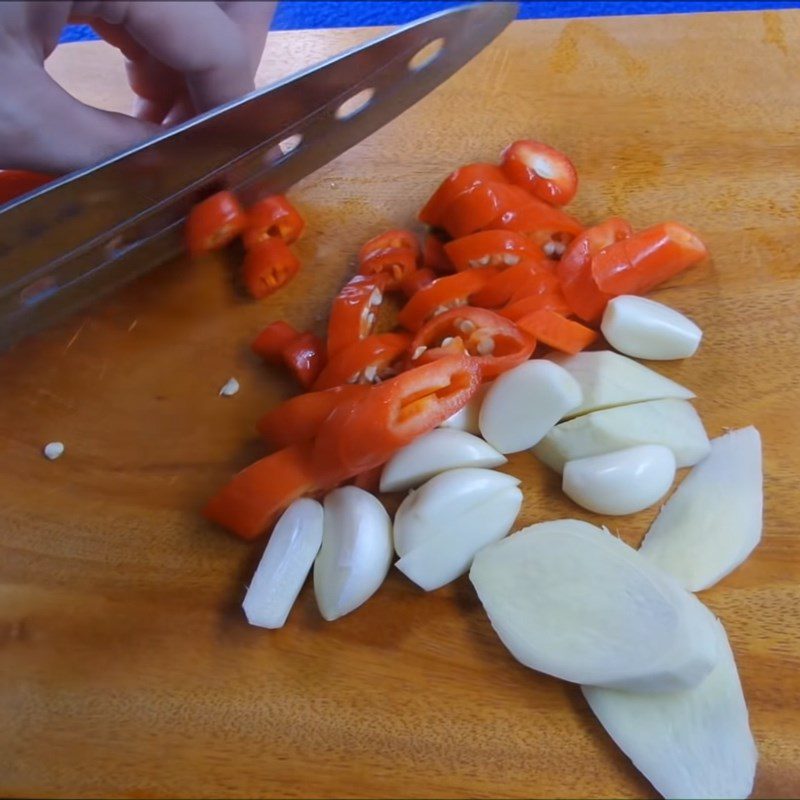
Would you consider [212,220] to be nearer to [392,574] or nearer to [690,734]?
[392,574]

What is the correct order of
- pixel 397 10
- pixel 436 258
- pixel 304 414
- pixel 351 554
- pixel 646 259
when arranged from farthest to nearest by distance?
pixel 397 10
pixel 436 258
pixel 646 259
pixel 304 414
pixel 351 554

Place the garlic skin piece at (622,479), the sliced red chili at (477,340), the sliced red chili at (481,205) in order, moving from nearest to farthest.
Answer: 1. the garlic skin piece at (622,479)
2. the sliced red chili at (477,340)
3. the sliced red chili at (481,205)

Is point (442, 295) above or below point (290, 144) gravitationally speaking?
below

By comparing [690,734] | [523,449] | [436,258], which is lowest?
[690,734]

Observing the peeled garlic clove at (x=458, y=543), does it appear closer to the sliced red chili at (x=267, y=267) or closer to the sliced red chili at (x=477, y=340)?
the sliced red chili at (x=477, y=340)

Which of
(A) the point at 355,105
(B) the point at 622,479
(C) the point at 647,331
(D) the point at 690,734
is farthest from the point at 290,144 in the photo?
(D) the point at 690,734

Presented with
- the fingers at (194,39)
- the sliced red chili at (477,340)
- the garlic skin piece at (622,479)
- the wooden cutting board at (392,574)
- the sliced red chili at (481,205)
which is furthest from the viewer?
the sliced red chili at (481,205)

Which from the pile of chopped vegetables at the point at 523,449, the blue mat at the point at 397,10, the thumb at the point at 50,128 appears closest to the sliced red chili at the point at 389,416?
the pile of chopped vegetables at the point at 523,449
